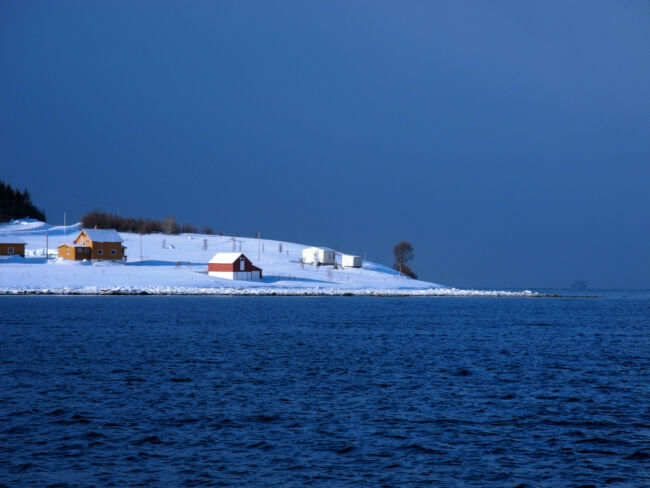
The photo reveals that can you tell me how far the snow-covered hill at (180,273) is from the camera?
8838 cm

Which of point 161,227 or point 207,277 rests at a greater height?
point 161,227

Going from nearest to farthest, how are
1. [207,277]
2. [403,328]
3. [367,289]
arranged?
1. [403,328]
2. [207,277]
3. [367,289]

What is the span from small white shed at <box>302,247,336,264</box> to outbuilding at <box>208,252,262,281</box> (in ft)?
60.8

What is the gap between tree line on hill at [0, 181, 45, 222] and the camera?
14938 cm

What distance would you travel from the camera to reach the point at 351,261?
388ft

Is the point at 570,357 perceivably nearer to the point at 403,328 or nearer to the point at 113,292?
the point at 403,328

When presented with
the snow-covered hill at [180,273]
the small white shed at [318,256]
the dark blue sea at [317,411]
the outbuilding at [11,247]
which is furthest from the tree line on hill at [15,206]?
the dark blue sea at [317,411]

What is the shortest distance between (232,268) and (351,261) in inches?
1087

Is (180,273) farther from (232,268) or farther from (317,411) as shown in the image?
(317,411)

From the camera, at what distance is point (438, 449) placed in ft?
52.4

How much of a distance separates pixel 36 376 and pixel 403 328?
29.1 m

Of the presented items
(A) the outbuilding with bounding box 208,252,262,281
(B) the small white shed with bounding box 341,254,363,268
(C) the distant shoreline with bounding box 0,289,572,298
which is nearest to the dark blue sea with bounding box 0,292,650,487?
(C) the distant shoreline with bounding box 0,289,572,298

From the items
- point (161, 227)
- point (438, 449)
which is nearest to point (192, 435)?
point (438, 449)

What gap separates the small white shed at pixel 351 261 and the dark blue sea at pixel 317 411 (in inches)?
3004
